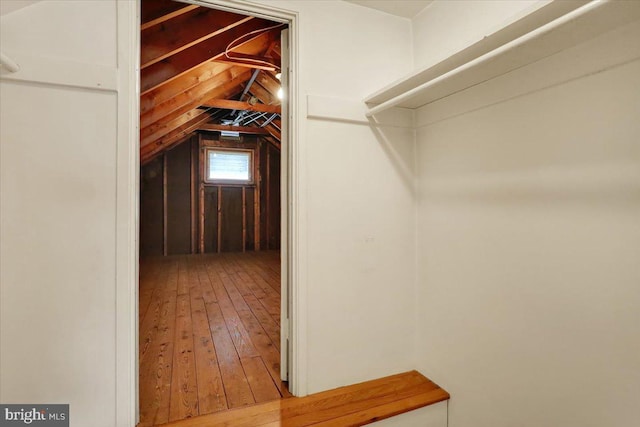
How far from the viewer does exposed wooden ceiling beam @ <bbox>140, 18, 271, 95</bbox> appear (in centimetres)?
218

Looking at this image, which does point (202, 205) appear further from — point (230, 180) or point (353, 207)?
point (353, 207)

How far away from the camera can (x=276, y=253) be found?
19.8ft

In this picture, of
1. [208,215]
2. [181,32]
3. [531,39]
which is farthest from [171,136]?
[531,39]

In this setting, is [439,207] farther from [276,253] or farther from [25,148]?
[276,253]

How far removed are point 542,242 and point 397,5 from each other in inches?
55.0

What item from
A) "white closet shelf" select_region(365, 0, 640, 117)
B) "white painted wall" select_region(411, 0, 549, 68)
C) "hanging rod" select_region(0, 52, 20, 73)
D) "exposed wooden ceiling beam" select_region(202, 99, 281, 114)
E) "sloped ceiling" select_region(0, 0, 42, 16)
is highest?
"exposed wooden ceiling beam" select_region(202, 99, 281, 114)

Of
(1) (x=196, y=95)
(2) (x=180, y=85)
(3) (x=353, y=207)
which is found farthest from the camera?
(1) (x=196, y=95)

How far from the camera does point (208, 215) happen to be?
6.02 m

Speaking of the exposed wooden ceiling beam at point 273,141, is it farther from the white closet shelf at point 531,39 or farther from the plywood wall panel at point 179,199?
the white closet shelf at point 531,39

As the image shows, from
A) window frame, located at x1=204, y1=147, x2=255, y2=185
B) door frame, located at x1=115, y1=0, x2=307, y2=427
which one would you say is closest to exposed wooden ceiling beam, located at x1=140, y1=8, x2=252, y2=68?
door frame, located at x1=115, y1=0, x2=307, y2=427

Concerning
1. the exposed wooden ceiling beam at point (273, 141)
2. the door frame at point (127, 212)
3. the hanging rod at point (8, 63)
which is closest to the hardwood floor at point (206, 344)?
the door frame at point (127, 212)

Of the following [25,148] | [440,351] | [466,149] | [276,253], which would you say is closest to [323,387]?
[440,351]

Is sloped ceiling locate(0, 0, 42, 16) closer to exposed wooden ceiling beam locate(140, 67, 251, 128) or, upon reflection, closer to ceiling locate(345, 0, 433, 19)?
ceiling locate(345, 0, 433, 19)

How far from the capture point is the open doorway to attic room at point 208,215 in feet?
5.48
